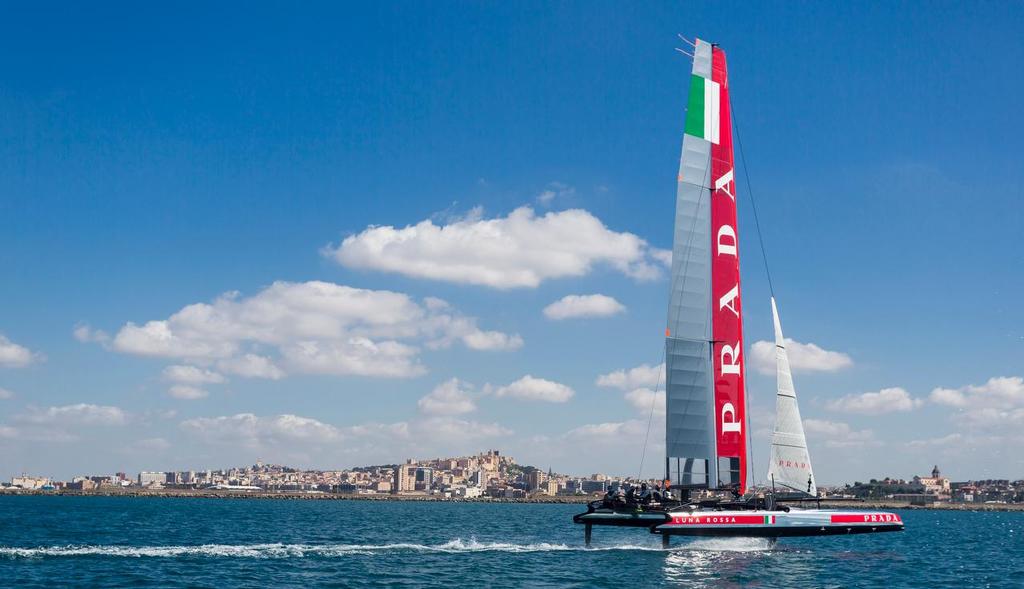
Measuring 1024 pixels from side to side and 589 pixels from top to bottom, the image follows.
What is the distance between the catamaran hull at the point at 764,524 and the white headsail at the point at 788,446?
2749 mm

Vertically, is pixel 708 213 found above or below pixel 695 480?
above

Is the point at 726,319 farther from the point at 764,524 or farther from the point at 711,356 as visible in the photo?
the point at 764,524

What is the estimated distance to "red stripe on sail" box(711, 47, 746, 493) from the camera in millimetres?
36281

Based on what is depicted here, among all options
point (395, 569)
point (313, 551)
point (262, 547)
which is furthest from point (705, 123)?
point (262, 547)

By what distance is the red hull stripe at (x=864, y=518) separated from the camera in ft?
109

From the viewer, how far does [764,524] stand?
32812 millimetres

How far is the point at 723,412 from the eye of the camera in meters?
36.4

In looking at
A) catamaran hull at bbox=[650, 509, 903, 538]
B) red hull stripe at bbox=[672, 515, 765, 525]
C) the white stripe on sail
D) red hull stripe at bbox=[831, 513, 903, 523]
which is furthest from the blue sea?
the white stripe on sail

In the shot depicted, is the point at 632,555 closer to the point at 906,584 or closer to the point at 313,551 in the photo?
the point at 906,584

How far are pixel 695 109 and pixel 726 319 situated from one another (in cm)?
892

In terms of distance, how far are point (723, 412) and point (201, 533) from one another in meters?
40.5

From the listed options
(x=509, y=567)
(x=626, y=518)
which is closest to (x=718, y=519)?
(x=626, y=518)

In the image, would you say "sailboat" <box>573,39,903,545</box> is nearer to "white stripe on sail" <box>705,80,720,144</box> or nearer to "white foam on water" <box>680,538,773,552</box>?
"white stripe on sail" <box>705,80,720,144</box>

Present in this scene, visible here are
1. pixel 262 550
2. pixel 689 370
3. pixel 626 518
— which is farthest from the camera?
pixel 262 550
